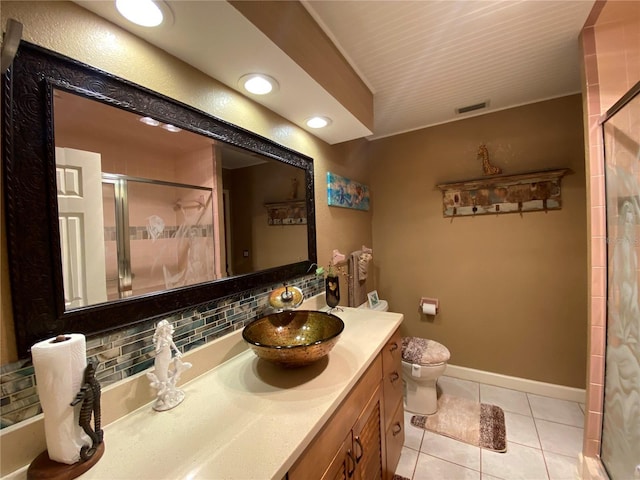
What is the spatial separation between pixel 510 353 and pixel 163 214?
2.75m

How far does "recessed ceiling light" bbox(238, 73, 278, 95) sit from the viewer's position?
108 centimetres

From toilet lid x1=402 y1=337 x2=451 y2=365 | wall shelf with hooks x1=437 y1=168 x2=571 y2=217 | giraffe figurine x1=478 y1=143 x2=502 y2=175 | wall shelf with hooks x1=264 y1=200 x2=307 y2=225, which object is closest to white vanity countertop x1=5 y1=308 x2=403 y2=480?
wall shelf with hooks x1=264 y1=200 x2=307 y2=225

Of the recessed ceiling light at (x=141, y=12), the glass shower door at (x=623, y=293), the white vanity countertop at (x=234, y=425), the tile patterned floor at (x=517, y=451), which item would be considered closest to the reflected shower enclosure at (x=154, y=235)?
the white vanity countertop at (x=234, y=425)

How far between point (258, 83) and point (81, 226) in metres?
0.89

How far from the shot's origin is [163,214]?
932mm

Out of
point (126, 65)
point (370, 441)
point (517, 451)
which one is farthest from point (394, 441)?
point (126, 65)

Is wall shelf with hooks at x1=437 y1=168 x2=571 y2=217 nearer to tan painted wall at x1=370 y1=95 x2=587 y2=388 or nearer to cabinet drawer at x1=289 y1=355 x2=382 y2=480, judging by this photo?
tan painted wall at x1=370 y1=95 x2=587 y2=388

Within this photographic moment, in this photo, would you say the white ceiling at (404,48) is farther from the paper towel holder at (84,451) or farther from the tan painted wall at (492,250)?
the paper towel holder at (84,451)

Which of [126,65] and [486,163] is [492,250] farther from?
[126,65]

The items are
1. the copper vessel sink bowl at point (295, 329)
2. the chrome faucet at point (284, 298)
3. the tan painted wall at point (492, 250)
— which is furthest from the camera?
the tan painted wall at point (492, 250)

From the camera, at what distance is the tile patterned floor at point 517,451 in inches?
56.1

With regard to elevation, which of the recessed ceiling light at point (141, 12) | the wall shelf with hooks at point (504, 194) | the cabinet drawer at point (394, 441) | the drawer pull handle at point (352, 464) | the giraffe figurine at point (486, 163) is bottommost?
the cabinet drawer at point (394, 441)

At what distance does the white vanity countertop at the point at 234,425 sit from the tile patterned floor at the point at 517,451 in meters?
1.05

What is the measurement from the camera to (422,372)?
5.84 feet
